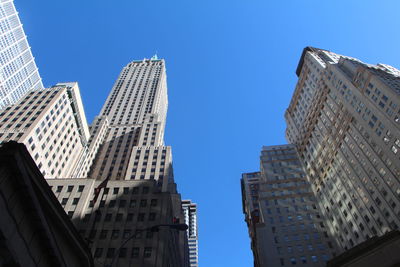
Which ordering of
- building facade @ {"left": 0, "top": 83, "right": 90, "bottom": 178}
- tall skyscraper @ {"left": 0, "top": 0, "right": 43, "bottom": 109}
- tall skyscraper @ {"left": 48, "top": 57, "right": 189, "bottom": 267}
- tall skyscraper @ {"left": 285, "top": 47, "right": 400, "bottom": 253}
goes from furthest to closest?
tall skyscraper @ {"left": 0, "top": 0, "right": 43, "bottom": 109}
building facade @ {"left": 0, "top": 83, "right": 90, "bottom": 178}
tall skyscraper @ {"left": 285, "top": 47, "right": 400, "bottom": 253}
tall skyscraper @ {"left": 48, "top": 57, "right": 189, "bottom": 267}

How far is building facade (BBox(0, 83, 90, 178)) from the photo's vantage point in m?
83.1

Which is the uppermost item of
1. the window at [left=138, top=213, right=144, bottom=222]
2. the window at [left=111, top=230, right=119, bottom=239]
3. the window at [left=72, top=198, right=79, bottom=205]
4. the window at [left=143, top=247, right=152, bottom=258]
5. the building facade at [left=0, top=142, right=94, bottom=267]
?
the window at [left=72, top=198, right=79, bottom=205]

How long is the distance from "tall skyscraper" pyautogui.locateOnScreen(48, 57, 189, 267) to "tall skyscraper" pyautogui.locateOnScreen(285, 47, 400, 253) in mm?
44232

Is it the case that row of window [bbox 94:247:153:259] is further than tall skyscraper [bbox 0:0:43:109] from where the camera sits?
No

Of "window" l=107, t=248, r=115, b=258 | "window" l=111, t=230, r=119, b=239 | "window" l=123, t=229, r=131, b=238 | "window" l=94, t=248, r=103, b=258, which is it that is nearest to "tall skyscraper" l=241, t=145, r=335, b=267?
"window" l=123, t=229, r=131, b=238

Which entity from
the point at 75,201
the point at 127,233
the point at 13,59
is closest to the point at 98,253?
the point at 127,233

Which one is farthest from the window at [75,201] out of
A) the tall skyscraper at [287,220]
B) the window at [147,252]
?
the tall skyscraper at [287,220]

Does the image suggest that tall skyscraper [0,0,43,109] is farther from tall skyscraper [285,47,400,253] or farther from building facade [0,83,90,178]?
tall skyscraper [285,47,400,253]

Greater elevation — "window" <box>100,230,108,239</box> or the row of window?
"window" <box>100,230,108,239</box>

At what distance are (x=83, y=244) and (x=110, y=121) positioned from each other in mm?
143455

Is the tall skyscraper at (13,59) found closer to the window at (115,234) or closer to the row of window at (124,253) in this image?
the window at (115,234)

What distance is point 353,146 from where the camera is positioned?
280 ft

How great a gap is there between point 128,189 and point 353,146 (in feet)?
198

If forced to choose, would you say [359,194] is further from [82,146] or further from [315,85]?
[82,146]
